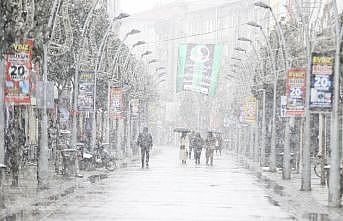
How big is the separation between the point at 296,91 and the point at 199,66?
60.8 metres

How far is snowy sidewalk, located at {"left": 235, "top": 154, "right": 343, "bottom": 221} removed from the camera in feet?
73.6

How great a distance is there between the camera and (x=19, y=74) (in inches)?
949

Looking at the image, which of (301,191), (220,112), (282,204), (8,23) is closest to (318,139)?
(301,191)

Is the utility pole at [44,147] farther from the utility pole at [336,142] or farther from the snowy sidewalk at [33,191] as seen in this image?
the utility pole at [336,142]

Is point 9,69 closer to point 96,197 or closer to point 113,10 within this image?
point 96,197

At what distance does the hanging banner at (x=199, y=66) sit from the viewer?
308 feet

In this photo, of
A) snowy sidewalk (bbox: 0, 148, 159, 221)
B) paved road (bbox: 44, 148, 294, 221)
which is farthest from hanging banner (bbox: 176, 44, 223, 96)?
paved road (bbox: 44, 148, 294, 221)

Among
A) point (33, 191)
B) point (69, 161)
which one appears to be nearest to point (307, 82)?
point (33, 191)

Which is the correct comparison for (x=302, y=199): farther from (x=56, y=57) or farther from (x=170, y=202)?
(x=56, y=57)

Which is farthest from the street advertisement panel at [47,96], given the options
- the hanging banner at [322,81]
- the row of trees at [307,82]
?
the hanging banner at [322,81]

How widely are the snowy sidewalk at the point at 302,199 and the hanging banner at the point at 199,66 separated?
176 ft

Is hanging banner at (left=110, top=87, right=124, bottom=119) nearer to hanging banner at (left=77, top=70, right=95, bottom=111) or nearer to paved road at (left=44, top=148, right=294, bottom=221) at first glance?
hanging banner at (left=77, top=70, right=95, bottom=111)

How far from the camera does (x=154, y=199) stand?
2581 cm

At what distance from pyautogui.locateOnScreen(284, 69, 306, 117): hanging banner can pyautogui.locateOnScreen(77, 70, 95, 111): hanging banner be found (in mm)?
10752
